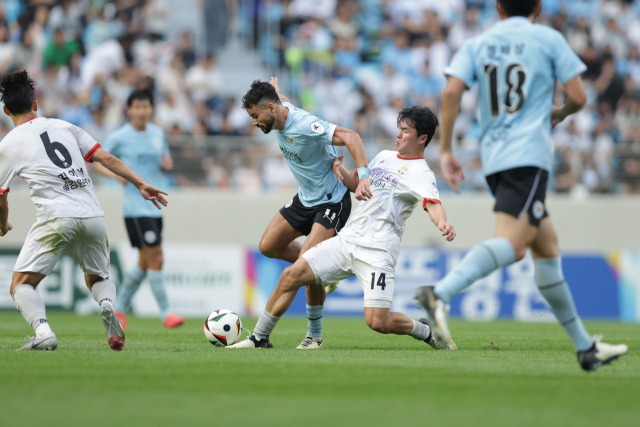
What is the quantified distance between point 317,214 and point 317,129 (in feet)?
2.67

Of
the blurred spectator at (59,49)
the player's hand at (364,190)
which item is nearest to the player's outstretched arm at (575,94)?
the player's hand at (364,190)

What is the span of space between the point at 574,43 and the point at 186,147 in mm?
9478

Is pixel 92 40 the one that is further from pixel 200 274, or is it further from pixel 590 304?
pixel 590 304

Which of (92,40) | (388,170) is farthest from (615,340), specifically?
(92,40)

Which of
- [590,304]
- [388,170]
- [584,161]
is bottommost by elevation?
[590,304]

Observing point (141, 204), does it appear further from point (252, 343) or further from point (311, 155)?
point (252, 343)

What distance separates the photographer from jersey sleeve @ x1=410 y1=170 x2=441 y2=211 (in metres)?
5.94

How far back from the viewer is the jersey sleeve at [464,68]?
4.45 metres

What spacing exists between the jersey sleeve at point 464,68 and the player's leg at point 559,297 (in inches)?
36.9

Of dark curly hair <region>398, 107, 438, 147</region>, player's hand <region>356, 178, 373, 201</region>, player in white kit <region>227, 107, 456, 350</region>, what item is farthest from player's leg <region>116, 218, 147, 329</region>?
dark curly hair <region>398, 107, 438, 147</region>

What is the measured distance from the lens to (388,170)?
6398 mm

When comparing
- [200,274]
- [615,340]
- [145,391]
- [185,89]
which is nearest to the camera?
[145,391]

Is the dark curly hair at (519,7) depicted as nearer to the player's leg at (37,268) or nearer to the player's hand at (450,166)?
the player's hand at (450,166)

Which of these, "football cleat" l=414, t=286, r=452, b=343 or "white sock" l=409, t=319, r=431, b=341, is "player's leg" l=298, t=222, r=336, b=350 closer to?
"white sock" l=409, t=319, r=431, b=341
